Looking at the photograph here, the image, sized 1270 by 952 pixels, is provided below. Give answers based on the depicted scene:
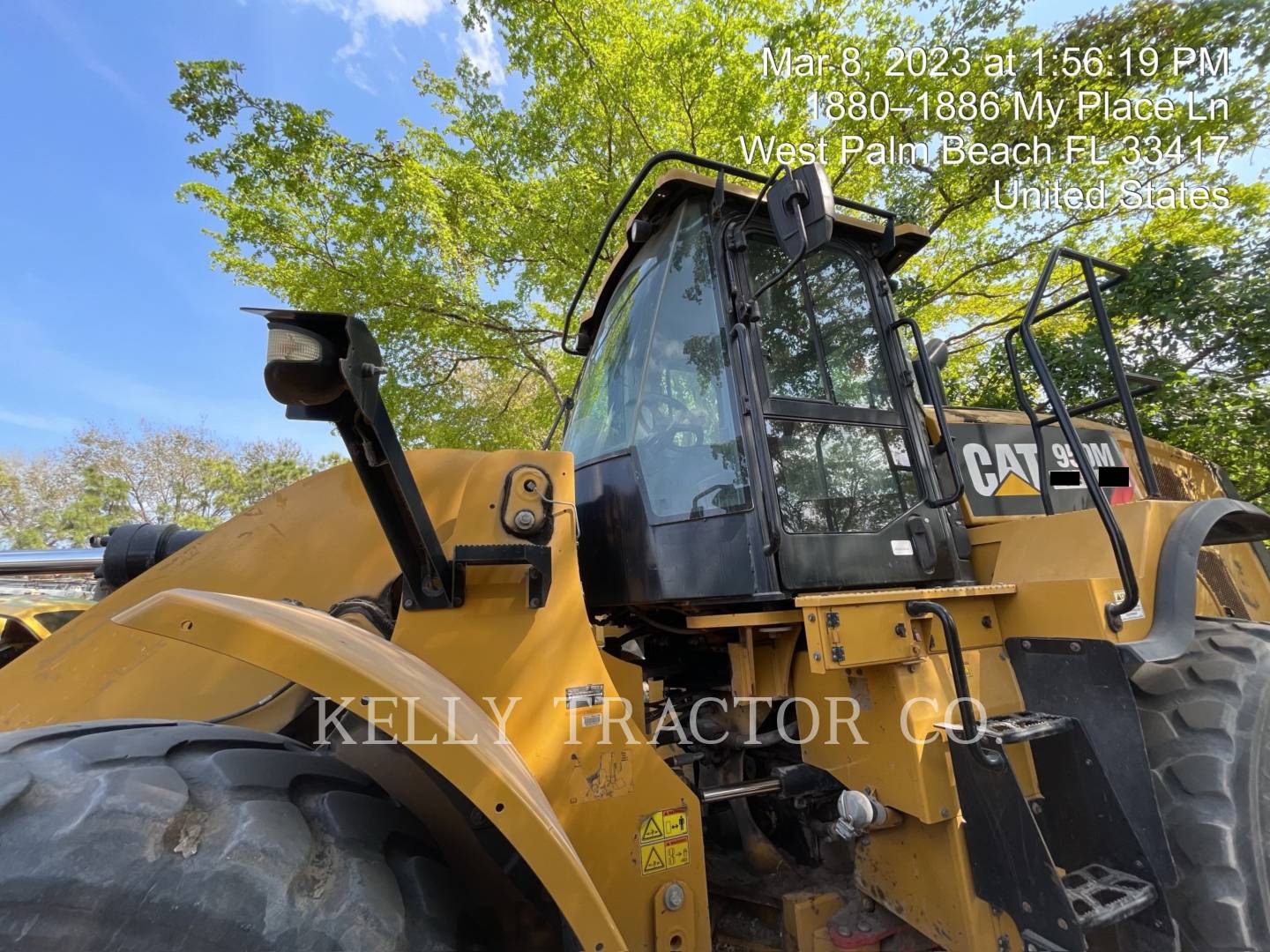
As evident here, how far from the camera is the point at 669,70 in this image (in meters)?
8.91

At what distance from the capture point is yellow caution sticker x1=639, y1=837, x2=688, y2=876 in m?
1.87

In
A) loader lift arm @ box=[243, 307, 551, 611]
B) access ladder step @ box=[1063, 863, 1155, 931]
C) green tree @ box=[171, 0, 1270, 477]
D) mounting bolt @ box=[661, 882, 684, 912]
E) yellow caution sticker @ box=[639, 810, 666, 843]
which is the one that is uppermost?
green tree @ box=[171, 0, 1270, 477]

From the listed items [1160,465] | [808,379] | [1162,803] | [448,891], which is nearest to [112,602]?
[448,891]

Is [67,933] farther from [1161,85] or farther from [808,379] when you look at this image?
[1161,85]

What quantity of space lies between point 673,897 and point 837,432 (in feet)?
5.39

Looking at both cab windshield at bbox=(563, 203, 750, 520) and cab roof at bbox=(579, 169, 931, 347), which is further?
cab roof at bbox=(579, 169, 931, 347)

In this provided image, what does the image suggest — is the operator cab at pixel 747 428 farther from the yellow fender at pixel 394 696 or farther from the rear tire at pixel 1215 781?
the yellow fender at pixel 394 696

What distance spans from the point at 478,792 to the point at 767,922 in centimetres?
175

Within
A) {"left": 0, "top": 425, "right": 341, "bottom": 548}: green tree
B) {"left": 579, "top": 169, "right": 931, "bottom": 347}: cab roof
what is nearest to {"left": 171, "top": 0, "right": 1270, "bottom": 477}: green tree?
{"left": 579, "top": 169, "right": 931, "bottom": 347}: cab roof

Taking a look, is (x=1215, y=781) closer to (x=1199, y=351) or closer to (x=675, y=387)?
(x=675, y=387)

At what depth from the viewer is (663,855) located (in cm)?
190

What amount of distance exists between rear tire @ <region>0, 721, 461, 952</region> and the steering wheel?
1496 mm

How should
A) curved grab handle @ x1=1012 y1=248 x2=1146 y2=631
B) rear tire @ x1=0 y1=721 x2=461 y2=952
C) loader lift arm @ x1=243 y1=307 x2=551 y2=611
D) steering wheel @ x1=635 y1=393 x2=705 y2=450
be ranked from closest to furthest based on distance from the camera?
rear tire @ x1=0 y1=721 x2=461 y2=952
loader lift arm @ x1=243 y1=307 x2=551 y2=611
curved grab handle @ x1=1012 y1=248 x2=1146 y2=631
steering wheel @ x1=635 y1=393 x2=705 y2=450

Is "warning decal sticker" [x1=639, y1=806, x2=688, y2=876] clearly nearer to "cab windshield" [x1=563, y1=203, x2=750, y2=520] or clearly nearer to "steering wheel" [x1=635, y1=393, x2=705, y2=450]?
"cab windshield" [x1=563, y1=203, x2=750, y2=520]
